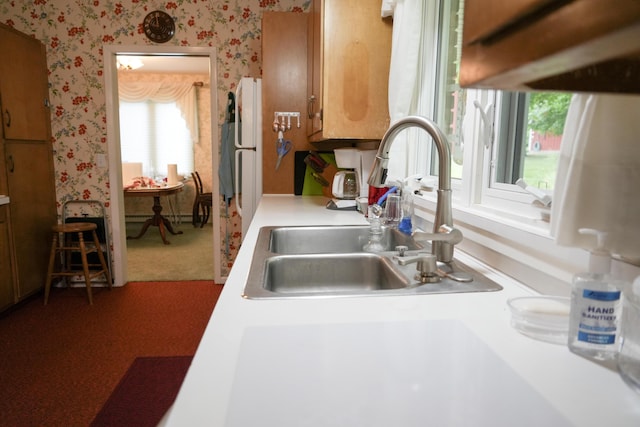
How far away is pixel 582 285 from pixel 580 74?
1.42 ft

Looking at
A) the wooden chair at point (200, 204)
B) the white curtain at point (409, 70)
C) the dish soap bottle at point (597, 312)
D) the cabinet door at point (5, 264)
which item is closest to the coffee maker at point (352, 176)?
the white curtain at point (409, 70)

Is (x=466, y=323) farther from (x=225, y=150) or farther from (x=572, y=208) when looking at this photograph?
(x=225, y=150)

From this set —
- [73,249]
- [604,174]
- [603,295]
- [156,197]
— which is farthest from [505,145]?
[156,197]

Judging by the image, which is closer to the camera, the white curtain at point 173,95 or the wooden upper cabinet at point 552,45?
the wooden upper cabinet at point 552,45

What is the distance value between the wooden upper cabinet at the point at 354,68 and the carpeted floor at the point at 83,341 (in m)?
1.60

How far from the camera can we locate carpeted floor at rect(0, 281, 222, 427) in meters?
1.99

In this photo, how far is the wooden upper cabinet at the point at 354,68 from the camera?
2059mm

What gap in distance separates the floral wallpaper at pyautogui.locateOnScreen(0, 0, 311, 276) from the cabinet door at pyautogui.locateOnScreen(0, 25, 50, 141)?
105 millimetres

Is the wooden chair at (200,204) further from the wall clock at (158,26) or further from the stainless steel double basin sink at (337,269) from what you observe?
the stainless steel double basin sink at (337,269)

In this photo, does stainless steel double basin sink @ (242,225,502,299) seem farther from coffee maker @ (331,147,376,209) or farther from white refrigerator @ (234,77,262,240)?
white refrigerator @ (234,77,262,240)

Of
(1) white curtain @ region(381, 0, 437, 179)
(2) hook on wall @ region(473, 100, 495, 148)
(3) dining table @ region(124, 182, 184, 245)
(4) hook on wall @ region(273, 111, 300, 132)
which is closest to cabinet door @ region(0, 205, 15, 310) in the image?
(4) hook on wall @ region(273, 111, 300, 132)

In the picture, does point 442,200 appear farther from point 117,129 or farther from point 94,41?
point 94,41

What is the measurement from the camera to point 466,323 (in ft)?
2.51

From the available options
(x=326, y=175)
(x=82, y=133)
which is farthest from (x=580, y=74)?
(x=82, y=133)
